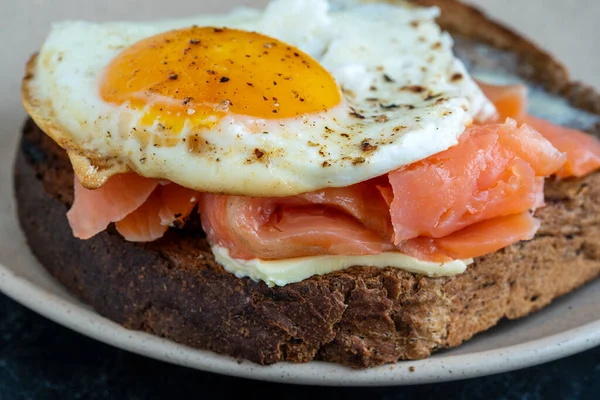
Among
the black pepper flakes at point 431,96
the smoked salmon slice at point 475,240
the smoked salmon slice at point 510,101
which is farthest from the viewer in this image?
the smoked salmon slice at point 510,101

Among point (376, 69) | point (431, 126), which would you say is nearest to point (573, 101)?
point (376, 69)

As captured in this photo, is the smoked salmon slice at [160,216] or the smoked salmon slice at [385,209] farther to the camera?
the smoked salmon slice at [160,216]

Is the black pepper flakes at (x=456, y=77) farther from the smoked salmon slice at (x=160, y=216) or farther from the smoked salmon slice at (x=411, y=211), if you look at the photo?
the smoked salmon slice at (x=160, y=216)

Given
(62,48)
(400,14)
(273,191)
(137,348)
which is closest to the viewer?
(273,191)

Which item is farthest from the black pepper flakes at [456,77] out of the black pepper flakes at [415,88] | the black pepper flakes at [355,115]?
the black pepper flakes at [355,115]

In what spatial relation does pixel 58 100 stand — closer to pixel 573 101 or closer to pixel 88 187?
pixel 88 187

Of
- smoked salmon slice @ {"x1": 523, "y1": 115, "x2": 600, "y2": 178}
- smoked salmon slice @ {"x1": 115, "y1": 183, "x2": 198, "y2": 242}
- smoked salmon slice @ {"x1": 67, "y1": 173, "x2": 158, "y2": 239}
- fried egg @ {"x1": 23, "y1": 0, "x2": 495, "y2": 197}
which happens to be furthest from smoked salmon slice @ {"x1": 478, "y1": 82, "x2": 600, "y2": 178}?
smoked salmon slice @ {"x1": 67, "y1": 173, "x2": 158, "y2": 239}

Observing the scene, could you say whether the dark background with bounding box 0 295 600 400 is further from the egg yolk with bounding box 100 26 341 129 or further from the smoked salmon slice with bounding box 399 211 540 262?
the egg yolk with bounding box 100 26 341 129
